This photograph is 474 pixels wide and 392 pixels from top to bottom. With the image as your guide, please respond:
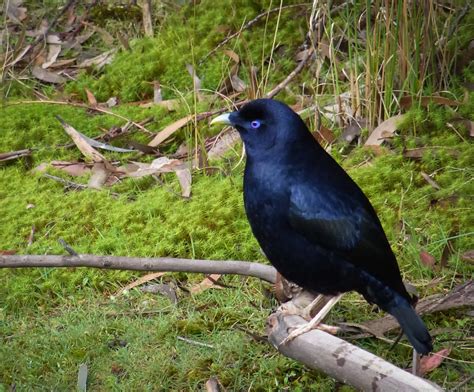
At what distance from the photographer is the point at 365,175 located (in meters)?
4.77

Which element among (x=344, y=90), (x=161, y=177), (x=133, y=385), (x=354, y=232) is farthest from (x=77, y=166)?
(x=354, y=232)

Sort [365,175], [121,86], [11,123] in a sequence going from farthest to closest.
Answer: [121,86], [11,123], [365,175]

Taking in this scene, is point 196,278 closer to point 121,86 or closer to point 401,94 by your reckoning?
point 401,94

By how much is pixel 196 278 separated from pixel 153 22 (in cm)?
287

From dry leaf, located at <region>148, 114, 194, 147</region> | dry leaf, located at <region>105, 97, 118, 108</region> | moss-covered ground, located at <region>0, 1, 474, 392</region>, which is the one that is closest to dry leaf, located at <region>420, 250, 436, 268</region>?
moss-covered ground, located at <region>0, 1, 474, 392</region>

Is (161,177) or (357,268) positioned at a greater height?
(357,268)

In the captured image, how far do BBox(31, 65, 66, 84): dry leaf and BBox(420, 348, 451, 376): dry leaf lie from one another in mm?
3872

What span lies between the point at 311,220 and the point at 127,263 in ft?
2.46

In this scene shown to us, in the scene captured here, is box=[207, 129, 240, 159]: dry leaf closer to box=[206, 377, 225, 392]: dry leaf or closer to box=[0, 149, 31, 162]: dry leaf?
box=[0, 149, 31, 162]: dry leaf

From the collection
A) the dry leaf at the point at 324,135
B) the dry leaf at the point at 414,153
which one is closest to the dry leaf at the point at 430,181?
the dry leaf at the point at 414,153

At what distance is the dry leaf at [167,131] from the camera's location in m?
5.53

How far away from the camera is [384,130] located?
4973 millimetres

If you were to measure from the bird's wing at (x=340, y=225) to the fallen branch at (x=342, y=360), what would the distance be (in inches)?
12.7

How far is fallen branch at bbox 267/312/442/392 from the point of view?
277 cm
